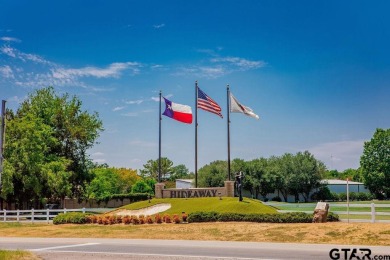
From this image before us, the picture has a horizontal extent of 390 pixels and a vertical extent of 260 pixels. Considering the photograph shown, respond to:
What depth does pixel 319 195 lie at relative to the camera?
91.0 metres

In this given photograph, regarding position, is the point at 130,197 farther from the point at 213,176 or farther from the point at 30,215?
the point at 30,215

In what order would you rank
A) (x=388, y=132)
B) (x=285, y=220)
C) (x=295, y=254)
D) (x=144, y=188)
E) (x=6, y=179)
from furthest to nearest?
(x=144, y=188) → (x=388, y=132) → (x=6, y=179) → (x=285, y=220) → (x=295, y=254)

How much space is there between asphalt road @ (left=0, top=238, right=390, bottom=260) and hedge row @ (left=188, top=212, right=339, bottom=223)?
655 cm

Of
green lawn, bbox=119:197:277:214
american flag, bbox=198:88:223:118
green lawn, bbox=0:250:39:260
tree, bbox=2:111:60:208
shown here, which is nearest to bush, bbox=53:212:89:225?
green lawn, bbox=119:197:277:214

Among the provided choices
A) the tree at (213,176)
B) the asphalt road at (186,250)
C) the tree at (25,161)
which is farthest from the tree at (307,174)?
the asphalt road at (186,250)

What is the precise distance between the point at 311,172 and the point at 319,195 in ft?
15.3

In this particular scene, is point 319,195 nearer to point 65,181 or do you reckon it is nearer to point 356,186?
point 356,186

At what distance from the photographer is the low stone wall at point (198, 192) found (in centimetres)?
3656

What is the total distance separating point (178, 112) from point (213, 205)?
8576 millimetres

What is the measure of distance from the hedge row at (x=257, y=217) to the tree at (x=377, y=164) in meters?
64.5

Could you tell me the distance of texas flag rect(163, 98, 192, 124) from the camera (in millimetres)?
37906

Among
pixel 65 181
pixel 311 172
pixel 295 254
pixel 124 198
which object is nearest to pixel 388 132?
pixel 311 172

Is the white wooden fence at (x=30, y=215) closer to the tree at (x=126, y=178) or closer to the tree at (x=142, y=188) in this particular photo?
the tree at (x=142, y=188)

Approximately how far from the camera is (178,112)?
125ft
